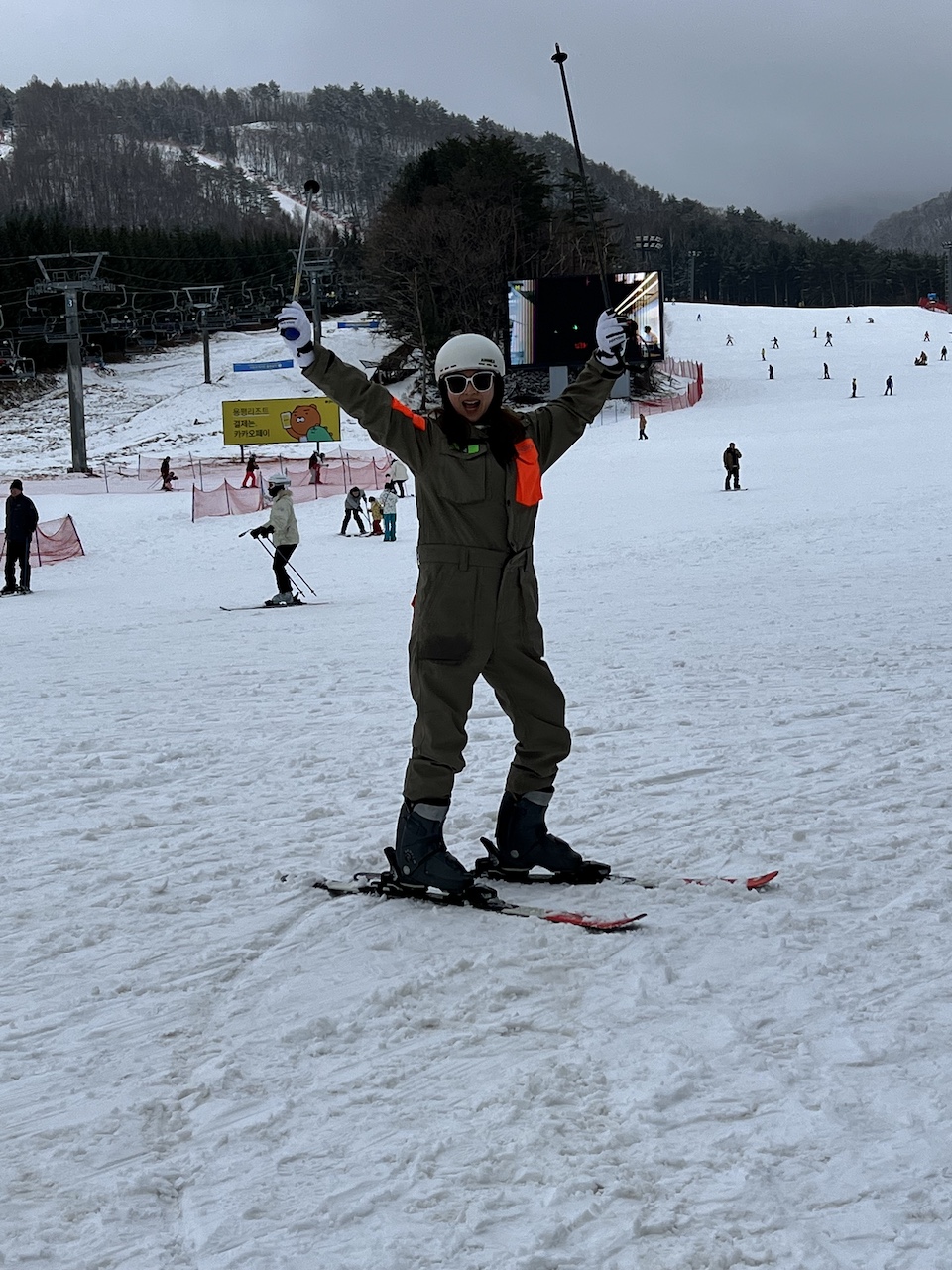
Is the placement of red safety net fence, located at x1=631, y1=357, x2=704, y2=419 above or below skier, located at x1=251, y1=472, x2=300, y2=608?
above

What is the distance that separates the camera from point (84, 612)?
547 inches

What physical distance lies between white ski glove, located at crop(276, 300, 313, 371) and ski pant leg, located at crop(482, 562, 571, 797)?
0.91 m

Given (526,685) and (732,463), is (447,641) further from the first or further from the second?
(732,463)

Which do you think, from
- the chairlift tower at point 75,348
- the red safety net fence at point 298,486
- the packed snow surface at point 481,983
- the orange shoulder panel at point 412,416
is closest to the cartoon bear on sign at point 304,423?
the red safety net fence at point 298,486

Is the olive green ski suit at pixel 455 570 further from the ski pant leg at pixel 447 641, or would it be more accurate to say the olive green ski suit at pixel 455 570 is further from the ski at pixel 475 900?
the ski at pixel 475 900

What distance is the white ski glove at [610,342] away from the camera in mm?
4105

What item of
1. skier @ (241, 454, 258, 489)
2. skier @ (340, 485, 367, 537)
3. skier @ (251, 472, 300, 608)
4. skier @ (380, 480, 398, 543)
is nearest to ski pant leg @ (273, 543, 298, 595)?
skier @ (251, 472, 300, 608)

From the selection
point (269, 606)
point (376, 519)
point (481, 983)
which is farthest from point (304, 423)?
point (481, 983)

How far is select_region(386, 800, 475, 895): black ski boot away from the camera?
12.3 ft

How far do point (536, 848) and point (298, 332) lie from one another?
181 cm

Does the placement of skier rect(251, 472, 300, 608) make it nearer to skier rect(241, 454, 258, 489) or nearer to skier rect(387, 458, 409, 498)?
skier rect(387, 458, 409, 498)

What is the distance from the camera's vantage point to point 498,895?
12.7ft

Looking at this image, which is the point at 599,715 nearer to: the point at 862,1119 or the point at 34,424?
the point at 862,1119

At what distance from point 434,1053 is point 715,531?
1661cm
